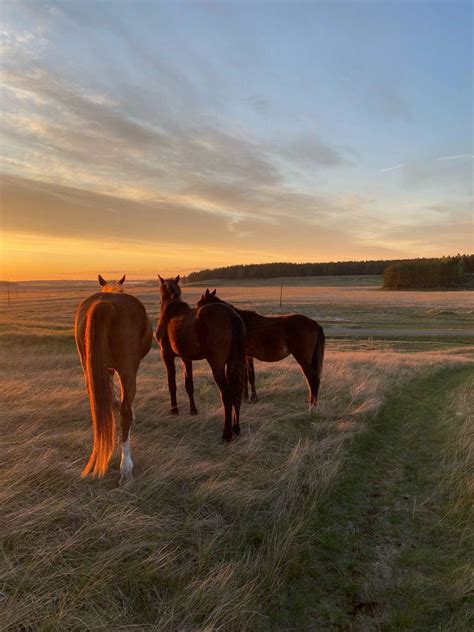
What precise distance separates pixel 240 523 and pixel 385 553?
1.44 meters

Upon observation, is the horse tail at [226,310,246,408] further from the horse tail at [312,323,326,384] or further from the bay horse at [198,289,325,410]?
the horse tail at [312,323,326,384]

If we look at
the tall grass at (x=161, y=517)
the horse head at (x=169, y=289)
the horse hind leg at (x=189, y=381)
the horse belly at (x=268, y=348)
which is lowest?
the tall grass at (x=161, y=517)

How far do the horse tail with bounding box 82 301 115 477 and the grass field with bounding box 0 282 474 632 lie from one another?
0.34 m

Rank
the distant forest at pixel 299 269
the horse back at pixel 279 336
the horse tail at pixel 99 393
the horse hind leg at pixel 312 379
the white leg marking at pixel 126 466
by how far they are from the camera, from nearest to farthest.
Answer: the horse tail at pixel 99 393 < the white leg marking at pixel 126 466 < the horse back at pixel 279 336 < the horse hind leg at pixel 312 379 < the distant forest at pixel 299 269

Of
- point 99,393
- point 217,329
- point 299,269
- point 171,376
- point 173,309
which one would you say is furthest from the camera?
point 299,269

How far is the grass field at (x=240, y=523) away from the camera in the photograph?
281 centimetres

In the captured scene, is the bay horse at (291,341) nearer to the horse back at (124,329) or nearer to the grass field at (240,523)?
the grass field at (240,523)

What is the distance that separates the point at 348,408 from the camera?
8.27m

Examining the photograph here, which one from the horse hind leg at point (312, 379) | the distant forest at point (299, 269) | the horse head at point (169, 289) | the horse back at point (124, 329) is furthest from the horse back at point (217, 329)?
the distant forest at point (299, 269)

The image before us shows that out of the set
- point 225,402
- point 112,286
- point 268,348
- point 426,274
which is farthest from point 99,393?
point 426,274

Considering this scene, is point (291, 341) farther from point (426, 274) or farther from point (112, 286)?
point (426, 274)

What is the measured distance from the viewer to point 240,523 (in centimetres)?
383

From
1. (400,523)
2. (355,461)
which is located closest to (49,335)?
(355,461)

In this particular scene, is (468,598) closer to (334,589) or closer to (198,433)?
(334,589)
